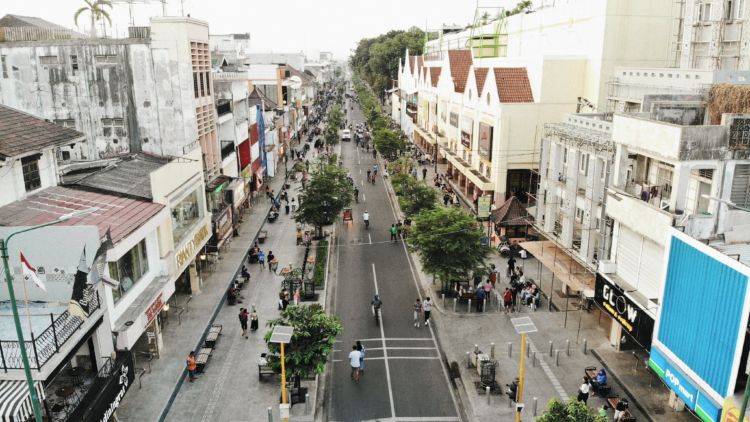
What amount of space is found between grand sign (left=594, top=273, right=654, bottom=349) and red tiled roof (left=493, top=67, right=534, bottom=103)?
21.5 m

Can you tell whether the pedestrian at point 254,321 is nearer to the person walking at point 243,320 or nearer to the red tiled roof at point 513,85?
the person walking at point 243,320

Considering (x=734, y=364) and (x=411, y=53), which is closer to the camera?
(x=734, y=364)

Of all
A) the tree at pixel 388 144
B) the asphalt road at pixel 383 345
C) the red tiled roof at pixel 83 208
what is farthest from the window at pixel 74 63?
the tree at pixel 388 144

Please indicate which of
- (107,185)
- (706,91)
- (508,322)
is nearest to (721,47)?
(706,91)

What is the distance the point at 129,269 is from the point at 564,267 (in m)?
20.5

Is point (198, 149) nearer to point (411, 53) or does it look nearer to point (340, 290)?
point (340, 290)

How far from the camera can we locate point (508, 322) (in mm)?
28062

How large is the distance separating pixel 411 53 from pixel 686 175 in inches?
4311

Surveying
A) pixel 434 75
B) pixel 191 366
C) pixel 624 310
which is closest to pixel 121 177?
pixel 191 366

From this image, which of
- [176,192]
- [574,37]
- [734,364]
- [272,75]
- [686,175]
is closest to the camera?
[734,364]

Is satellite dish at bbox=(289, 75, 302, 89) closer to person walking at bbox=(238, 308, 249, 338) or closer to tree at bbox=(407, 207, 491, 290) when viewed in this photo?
tree at bbox=(407, 207, 491, 290)

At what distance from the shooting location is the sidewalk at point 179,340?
20328 mm

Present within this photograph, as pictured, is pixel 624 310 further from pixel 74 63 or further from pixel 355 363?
pixel 74 63

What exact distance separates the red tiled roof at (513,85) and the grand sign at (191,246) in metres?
24.0
